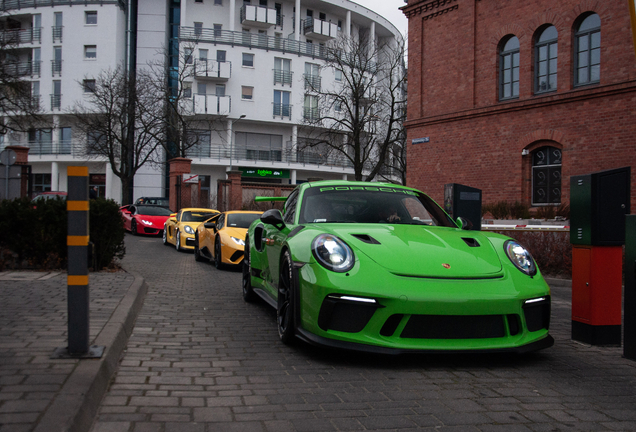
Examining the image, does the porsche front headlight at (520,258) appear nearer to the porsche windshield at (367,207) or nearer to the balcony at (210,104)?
the porsche windshield at (367,207)

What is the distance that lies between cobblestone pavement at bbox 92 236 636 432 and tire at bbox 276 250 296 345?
13 centimetres

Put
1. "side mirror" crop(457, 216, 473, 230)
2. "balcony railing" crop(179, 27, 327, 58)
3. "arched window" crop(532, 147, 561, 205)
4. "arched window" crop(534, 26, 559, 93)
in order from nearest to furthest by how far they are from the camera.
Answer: "side mirror" crop(457, 216, 473, 230)
"arched window" crop(532, 147, 561, 205)
"arched window" crop(534, 26, 559, 93)
"balcony railing" crop(179, 27, 327, 58)

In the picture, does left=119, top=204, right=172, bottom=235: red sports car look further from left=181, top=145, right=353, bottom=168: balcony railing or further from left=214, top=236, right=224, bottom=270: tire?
left=181, top=145, right=353, bottom=168: balcony railing

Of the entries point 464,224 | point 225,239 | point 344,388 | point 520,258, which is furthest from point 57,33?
point 344,388

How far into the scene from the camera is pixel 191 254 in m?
16.6

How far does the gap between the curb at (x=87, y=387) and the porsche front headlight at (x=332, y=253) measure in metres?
1.68

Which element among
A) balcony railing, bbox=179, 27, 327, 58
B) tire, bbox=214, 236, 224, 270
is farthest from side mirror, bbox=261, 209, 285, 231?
balcony railing, bbox=179, 27, 327, 58

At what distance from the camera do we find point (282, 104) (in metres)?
53.4

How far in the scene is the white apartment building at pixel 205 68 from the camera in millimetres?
50594

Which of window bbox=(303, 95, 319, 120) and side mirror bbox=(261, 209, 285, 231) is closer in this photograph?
side mirror bbox=(261, 209, 285, 231)

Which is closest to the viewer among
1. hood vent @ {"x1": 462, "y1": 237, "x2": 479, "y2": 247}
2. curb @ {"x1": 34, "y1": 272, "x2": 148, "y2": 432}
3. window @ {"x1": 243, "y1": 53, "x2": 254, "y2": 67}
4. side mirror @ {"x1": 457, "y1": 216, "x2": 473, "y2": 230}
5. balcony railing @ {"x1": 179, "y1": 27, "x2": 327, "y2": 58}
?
curb @ {"x1": 34, "y1": 272, "x2": 148, "y2": 432}

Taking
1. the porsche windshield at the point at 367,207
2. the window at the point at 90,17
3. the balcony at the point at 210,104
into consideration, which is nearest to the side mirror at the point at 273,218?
the porsche windshield at the point at 367,207

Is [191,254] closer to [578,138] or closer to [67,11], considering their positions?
[578,138]

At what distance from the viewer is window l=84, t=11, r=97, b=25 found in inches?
2010
